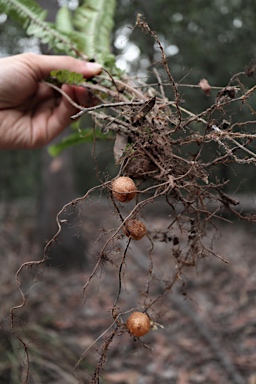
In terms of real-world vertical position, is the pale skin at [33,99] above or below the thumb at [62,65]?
below

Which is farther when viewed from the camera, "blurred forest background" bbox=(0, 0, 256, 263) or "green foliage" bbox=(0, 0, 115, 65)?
"blurred forest background" bbox=(0, 0, 256, 263)

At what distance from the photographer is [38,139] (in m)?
2.03

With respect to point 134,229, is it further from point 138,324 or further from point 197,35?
point 197,35

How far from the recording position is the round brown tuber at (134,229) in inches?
41.9

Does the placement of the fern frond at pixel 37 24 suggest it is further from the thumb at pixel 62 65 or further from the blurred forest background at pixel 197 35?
the blurred forest background at pixel 197 35

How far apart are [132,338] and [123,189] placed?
1.56 meters

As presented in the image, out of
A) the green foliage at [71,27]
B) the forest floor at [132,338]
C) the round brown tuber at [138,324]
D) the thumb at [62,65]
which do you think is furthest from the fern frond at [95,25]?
the round brown tuber at [138,324]

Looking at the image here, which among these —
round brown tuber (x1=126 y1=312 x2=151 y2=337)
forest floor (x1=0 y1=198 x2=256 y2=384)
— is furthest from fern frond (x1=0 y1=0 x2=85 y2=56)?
round brown tuber (x1=126 y1=312 x2=151 y2=337)

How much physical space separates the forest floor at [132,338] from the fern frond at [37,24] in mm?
1003

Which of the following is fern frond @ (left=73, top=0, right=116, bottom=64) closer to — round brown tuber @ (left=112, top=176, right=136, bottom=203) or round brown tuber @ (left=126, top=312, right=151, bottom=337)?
round brown tuber @ (left=112, top=176, right=136, bottom=203)

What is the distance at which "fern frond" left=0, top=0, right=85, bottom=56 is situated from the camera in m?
1.93

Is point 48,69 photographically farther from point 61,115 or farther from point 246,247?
point 246,247

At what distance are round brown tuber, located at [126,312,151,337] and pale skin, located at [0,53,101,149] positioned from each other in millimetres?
1025

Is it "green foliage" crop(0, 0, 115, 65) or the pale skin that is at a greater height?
"green foliage" crop(0, 0, 115, 65)
